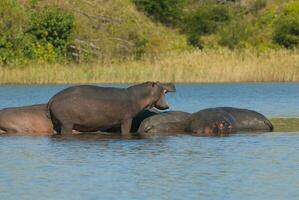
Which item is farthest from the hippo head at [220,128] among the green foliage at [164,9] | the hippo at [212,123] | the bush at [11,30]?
the green foliage at [164,9]

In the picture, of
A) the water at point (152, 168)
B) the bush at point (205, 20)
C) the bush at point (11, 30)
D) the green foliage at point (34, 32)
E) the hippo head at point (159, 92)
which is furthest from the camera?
the bush at point (205, 20)

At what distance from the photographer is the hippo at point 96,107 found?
61.6ft

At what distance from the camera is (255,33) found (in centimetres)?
5134

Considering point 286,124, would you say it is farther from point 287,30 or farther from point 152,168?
point 287,30

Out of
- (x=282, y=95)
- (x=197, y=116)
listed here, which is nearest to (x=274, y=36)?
(x=282, y=95)

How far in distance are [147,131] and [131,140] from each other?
1.34m

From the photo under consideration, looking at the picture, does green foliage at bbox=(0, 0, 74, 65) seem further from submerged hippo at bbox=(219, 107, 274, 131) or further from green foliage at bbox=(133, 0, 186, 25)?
submerged hippo at bbox=(219, 107, 274, 131)

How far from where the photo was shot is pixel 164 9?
54312mm

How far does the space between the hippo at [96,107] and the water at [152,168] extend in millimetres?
663

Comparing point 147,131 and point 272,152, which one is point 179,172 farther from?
point 147,131

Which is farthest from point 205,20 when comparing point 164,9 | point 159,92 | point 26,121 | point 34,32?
point 26,121

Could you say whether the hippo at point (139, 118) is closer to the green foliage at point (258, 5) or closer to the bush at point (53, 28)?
the bush at point (53, 28)

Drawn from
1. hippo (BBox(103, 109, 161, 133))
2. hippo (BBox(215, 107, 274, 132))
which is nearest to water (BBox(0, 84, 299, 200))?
hippo (BBox(215, 107, 274, 132))

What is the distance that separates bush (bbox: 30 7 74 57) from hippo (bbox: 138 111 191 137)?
25.3m
